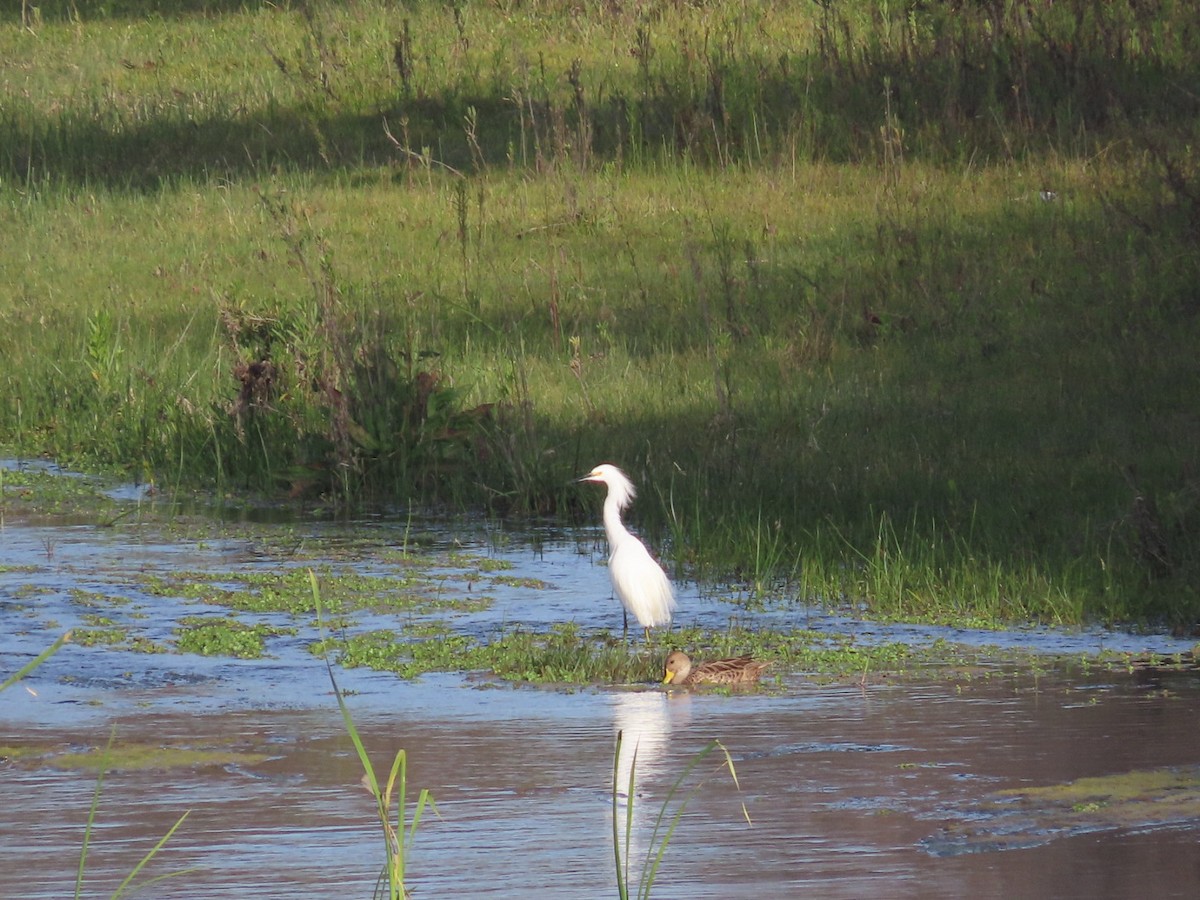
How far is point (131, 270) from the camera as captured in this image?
14938 mm

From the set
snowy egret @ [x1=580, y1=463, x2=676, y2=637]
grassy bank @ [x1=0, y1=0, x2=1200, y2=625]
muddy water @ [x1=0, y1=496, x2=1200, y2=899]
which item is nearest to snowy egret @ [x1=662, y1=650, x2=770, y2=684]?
muddy water @ [x1=0, y1=496, x2=1200, y2=899]

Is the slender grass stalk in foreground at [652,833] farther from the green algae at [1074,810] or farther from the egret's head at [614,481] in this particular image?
the egret's head at [614,481]

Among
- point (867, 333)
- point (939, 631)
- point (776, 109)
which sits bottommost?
point (939, 631)

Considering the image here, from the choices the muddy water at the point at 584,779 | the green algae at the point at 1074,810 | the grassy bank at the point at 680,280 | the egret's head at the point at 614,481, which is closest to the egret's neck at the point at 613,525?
the egret's head at the point at 614,481

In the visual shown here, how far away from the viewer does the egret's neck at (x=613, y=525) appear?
26.0ft

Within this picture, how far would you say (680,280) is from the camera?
13.3 metres

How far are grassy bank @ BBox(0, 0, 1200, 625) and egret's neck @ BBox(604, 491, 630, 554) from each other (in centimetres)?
A: 64

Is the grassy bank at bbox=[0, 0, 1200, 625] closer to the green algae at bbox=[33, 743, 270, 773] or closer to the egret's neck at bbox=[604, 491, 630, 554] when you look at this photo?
the egret's neck at bbox=[604, 491, 630, 554]

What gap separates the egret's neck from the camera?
7.94 m

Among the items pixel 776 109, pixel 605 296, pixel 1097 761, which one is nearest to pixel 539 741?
pixel 1097 761

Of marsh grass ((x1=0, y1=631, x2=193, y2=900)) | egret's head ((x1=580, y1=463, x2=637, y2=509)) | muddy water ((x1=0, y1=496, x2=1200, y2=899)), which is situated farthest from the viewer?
egret's head ((x1=580, y1=463, x2=637, y2=509))

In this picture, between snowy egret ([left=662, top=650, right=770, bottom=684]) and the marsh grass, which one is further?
snowy egret ([left=662, top=650, right=770, bottom=684])

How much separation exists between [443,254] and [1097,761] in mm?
9427

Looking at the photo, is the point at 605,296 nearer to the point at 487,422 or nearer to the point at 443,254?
the point at 443,254
